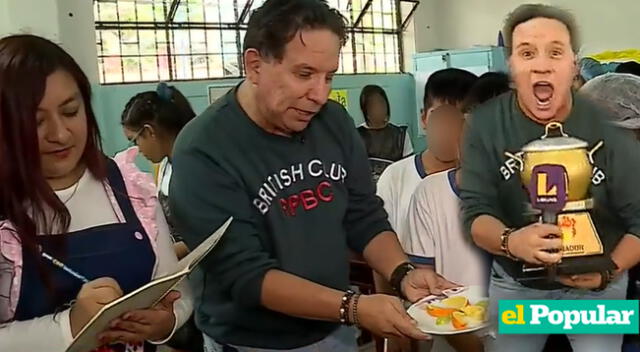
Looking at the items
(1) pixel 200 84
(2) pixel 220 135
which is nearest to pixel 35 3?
(1) pixel 200 84

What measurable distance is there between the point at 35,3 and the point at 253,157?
2.72 m

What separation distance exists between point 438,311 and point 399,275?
16 cm

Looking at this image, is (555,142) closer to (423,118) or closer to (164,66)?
(423,118)

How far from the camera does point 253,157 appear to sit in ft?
2.87

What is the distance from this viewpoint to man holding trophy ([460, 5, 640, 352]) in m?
0.53

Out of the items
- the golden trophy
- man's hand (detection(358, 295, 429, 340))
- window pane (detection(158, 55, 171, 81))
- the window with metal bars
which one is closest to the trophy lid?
the golden trophy

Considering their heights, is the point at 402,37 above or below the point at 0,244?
above

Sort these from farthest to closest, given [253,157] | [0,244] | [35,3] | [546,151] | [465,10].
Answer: [35,3]
[253,157]
[0,244]
[465,10]
[546,151]

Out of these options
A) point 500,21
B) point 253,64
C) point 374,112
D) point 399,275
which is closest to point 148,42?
point 374,112

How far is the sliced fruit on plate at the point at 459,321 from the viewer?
63 centimetres

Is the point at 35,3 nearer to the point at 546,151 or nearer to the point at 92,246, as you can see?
the point at 92,246

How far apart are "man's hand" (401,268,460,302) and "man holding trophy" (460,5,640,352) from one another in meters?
0.13

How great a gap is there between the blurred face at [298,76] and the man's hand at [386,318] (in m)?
0.22

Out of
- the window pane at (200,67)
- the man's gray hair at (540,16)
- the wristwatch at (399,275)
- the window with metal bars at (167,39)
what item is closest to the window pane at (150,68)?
the window with metal bars at (167,39)
